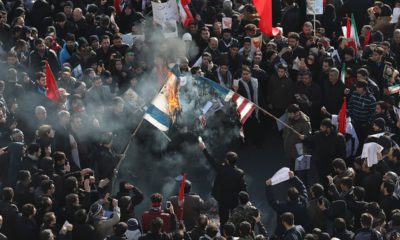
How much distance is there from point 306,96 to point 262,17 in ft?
9.79

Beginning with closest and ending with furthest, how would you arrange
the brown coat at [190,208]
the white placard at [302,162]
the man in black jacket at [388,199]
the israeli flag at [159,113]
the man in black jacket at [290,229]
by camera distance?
the man in black jacket at [290,229] < the man in black jacket at [388,199] < the brown coat at [190,208] < the israeli flag at [159,113] < the white placard at [302,162]

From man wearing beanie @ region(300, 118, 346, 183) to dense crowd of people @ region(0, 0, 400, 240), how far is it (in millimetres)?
22

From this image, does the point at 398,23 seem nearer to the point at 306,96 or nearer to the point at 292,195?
the point at 306,96

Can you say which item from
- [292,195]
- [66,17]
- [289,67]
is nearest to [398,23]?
[289,67]

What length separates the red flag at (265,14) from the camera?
21031 millimetres

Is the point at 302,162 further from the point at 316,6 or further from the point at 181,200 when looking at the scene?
the point at 316,6

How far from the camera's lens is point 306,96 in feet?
61.7

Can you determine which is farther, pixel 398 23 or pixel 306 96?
pixel 398 23

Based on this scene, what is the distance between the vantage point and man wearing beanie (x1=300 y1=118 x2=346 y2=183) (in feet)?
56.1

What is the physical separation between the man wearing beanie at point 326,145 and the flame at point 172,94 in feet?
6.81

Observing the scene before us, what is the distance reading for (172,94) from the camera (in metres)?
16.9

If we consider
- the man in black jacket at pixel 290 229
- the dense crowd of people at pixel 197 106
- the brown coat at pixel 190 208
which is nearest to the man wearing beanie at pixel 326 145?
the dense crowd of people at pixel 197 106

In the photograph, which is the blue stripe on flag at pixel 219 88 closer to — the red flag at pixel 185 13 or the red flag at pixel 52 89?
the red flag at pixel 52 89

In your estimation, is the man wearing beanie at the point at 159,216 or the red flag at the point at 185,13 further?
the red flag at the point at 185,13
